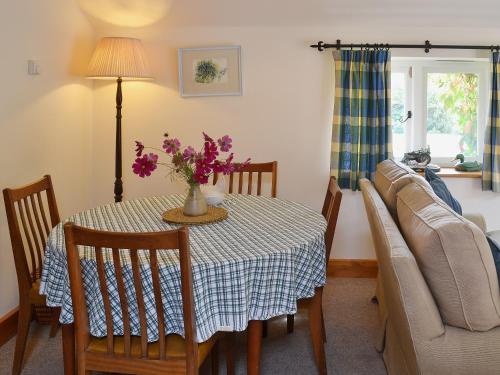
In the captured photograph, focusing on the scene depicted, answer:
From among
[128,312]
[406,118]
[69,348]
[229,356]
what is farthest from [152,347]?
A: [406,118]

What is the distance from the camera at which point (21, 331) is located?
223 cm

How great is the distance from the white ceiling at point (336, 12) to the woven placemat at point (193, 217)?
1.63 metres

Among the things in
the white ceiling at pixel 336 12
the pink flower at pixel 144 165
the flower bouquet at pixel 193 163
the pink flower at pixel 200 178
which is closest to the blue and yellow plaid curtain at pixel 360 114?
the white ceiling at pixel 336 12

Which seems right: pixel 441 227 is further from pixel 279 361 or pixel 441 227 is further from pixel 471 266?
pixel 279 361

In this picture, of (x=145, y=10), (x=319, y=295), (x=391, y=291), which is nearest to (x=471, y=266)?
(x=391, y=291)

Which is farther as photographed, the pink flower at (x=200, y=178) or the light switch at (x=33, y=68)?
the light switch at (x=33, y=68)

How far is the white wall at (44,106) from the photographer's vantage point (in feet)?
8.70

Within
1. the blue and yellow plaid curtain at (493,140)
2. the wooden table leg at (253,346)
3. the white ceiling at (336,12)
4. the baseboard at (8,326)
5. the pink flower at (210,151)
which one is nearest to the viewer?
the wooden table leg at (253,346)

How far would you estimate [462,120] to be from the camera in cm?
377

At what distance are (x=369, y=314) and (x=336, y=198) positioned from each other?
115 cm

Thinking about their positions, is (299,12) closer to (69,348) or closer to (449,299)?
(449,299)

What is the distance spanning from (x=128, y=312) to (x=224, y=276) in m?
0.34

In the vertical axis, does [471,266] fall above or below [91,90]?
below

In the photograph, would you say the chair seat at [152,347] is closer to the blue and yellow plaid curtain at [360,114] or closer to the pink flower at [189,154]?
the pink flower at [189,154]
